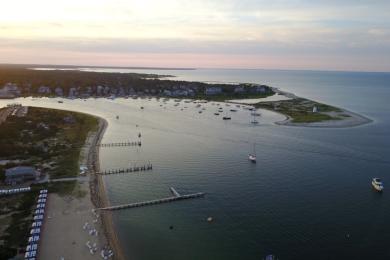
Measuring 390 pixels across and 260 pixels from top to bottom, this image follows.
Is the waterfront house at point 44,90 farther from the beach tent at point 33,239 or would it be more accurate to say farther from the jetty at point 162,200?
the beach tent at point 33,239

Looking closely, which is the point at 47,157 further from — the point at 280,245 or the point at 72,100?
the point at 72,100

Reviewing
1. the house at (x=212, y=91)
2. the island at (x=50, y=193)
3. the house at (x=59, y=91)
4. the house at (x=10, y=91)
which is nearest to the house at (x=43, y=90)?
the house at (x=59, y=91)

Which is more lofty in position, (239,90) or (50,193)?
(239,90)

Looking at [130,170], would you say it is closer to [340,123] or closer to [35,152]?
[35,152]

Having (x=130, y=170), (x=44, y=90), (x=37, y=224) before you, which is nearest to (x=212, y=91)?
(x=44, y=90)

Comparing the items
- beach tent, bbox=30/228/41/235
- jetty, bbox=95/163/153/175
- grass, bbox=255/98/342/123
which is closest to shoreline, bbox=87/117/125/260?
jetty, bbox=95/163/153/175

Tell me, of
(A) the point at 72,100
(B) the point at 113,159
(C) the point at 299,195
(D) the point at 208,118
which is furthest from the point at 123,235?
(A) the point at 72,100

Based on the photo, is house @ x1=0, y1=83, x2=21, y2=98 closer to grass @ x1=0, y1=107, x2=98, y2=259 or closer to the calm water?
grass @ x1=0, y1=107, x2=98, y2=259

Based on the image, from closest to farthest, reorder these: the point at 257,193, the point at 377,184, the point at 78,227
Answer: the point at 78,227
the point at 257,193
the point at 377,184
